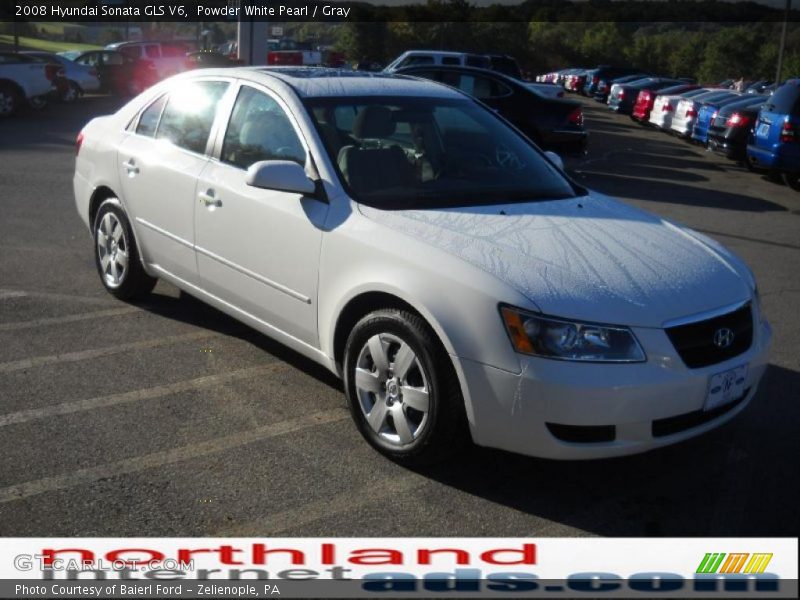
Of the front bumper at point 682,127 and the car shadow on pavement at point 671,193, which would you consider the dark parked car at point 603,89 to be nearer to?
Result: the front bumper at point 682,127

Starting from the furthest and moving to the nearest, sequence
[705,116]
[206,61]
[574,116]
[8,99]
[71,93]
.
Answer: [206,61] < [71,93] < [8,99] < [705,116] < [574,116]

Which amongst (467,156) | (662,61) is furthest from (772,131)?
(662,61)

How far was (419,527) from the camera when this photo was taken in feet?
12.2

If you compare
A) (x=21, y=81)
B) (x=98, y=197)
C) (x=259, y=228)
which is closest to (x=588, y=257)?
(x=259, y=228)

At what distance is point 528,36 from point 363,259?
6231 cm

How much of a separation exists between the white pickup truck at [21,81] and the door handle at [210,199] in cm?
1690

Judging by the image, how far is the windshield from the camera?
4.72m

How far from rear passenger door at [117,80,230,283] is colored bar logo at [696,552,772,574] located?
3295 millimetres

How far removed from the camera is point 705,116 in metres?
18.6

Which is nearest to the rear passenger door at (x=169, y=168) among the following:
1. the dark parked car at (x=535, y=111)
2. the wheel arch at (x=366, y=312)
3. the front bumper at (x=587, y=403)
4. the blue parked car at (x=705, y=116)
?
the wheel arch at (x=366, y=312)

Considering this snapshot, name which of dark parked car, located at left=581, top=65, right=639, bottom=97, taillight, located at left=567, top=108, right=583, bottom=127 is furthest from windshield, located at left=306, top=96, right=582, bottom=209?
dark parked car, located at left=581, top=65, right=639, bottom=97

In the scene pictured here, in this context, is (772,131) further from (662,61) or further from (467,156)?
(662,61)

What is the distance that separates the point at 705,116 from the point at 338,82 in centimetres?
1484

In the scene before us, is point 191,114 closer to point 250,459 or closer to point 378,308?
point 378,308
